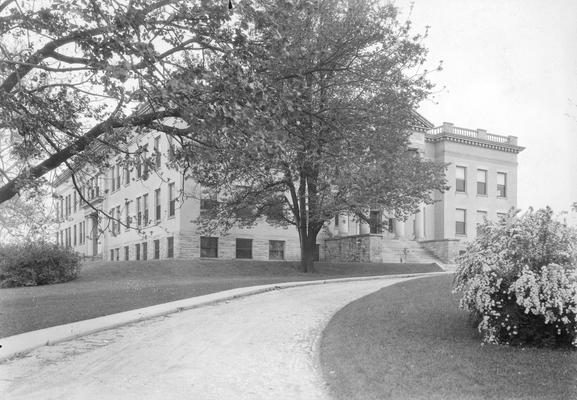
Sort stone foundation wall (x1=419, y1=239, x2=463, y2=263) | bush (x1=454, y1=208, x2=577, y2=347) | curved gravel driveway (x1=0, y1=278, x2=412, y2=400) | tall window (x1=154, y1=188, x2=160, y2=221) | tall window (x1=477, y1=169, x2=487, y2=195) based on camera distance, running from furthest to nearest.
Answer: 1. tall window (x1=477, y1=169, x2=487, y2=195)
2. stone foundation wall (x1=419, y1=239, x2=463, y2=263)
3. tall window (x1=154, y1=188, x2=160, y2=221)
4. bush (x1=454, y1=208, x2=577, y2=347)
5. curved gravel driveway (x1=0, y1=278, x2=412, y2=400)

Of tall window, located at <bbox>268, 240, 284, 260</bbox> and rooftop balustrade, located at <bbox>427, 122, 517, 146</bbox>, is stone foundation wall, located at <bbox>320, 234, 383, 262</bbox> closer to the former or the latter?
tall window, located at <bbox>268, 240, 284, 260</bbox>

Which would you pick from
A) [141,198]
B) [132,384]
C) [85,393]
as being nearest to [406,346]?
[132,384]

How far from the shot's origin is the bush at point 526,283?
8.67 meters

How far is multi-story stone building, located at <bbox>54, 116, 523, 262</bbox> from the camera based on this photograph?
36.2 m

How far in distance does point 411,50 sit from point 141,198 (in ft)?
79.1

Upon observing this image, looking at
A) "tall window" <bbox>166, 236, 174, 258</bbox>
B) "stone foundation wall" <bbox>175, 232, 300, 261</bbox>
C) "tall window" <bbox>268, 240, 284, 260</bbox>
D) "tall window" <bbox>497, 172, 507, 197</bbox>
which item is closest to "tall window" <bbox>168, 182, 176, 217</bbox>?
"tall window" <bbox>166, 236, 174, 258</bbox>

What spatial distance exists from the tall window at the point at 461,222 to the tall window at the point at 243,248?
1810cm

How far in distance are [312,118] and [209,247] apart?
24.1m

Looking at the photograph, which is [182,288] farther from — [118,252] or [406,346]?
[118,252]

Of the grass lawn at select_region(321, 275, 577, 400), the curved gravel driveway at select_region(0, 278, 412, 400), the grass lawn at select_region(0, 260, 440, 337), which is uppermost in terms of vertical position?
the grass lawn at select_region(321, 275, 577, 400)

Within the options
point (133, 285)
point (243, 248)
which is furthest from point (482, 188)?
point (133, 285)

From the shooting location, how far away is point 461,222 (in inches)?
1889

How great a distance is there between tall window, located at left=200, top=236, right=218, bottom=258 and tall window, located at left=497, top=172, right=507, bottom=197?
24.9 m

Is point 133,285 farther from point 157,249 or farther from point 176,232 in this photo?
point 157,249
